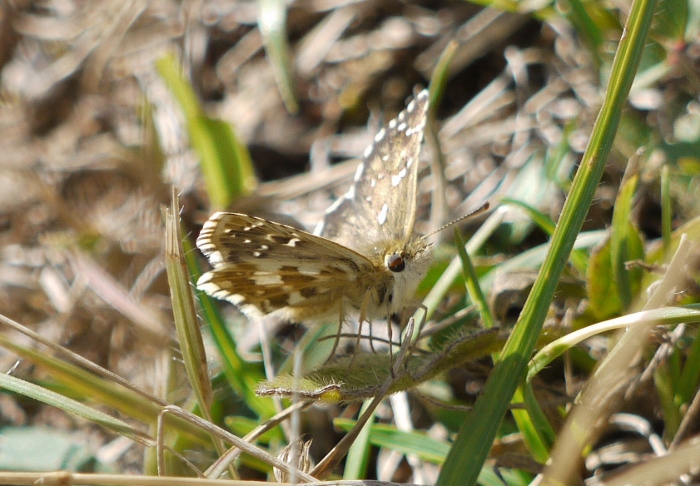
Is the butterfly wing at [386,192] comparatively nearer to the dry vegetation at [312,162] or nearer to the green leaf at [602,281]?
the dry vegetation at [312,162]

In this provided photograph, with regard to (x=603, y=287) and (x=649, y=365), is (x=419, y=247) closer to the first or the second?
(x=603, y=287)

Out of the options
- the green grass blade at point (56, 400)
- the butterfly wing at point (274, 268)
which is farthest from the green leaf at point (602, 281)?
the green grass blade at point (56, 400)

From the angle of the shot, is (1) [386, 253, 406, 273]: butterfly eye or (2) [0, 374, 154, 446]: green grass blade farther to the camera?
(1) [386, 253, 406, 273]: butterfly eye

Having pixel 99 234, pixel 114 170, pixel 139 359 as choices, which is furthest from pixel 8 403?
pixel 114 170

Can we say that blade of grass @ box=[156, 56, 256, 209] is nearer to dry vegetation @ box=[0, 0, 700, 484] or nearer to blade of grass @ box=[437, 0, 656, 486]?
dry vegetation @ box=[0, 0, 700, 484]

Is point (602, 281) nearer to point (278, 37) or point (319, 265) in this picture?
point (319, 265)

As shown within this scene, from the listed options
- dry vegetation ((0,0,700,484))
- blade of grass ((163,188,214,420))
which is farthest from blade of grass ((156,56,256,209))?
blade of grass ((163,188,214,420))
